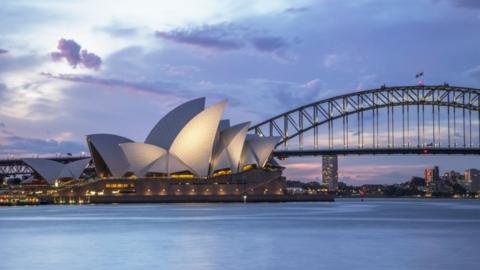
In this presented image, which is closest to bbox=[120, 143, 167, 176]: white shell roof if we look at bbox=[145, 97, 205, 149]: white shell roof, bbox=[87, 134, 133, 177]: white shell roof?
bbox=[145, 97, 205, 149]: white shell roof

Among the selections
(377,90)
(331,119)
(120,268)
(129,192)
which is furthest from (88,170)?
(120,268)

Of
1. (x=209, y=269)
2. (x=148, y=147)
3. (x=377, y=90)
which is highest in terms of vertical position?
(x=377, y=90)

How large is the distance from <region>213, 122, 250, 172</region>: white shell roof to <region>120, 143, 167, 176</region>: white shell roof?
Answer: 288 inches

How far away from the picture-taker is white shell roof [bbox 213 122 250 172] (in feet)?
335

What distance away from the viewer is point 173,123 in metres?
100

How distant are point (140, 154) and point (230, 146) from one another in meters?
11.8

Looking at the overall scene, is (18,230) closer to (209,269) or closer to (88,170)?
(209,269)

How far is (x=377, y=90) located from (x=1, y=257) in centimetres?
9275

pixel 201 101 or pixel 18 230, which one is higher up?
pixel 201 101

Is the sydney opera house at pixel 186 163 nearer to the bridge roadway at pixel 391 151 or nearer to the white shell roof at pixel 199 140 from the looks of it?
the white shell roof at pixel 199 140

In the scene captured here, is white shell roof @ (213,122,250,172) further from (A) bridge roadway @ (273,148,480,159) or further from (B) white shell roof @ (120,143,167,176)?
(A) bridge roadway @ (273,148,480,159)

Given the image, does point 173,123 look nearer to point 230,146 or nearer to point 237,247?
point 230,146

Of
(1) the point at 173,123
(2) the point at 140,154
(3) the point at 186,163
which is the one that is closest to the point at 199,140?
(1) the point at 173,123

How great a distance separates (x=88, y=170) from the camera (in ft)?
461
